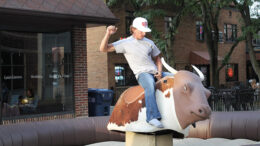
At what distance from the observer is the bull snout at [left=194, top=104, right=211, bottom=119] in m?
4.17

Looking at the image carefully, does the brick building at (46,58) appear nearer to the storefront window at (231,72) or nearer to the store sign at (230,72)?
the storefront window at (231,72)

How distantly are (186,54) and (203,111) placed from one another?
21.2 metres

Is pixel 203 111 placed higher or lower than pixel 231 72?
lower

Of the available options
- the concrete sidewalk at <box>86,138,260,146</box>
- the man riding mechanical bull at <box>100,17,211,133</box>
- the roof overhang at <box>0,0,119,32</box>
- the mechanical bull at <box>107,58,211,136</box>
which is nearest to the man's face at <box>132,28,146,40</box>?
the man riding mechanical bull at <box>100,17,211,133</box>

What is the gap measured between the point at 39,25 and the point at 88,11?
1.52 metres

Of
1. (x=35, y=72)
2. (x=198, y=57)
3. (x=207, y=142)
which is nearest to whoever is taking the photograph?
(x=207, y=142)

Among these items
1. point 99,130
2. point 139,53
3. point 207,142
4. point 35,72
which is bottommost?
point 207,142

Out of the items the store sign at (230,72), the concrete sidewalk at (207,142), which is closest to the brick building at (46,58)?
the concrete sidewalk at (207,142)

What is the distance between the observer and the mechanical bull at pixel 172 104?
4399 mm

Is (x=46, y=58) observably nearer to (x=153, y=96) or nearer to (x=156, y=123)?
(x=153, y=96)

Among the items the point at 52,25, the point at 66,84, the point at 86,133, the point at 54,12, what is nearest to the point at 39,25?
the point at 52,25

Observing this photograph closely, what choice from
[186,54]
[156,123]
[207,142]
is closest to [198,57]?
[186,54]

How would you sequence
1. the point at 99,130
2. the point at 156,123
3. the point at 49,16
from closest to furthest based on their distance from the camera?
the point at 156,123, the point at 99,130, the point at 49,16

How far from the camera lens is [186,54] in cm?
2511
